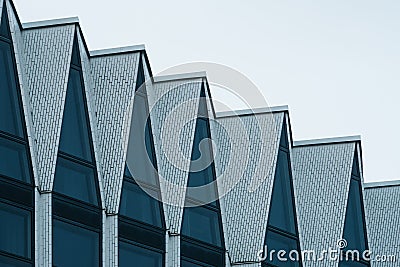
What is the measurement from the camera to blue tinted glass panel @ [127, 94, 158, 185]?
39781 mm

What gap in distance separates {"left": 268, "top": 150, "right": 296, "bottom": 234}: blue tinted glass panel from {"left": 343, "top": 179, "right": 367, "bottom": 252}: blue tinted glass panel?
2.18 m

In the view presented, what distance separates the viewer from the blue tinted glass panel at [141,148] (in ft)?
131

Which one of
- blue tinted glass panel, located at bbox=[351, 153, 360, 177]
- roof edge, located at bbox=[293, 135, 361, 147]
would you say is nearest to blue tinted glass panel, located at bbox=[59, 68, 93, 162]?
roof edge, located at bbox=[293, 135, 361, 147]

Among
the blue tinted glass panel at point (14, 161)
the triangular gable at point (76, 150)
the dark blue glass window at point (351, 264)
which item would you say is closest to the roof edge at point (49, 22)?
the triangular gable at point (76, 150)

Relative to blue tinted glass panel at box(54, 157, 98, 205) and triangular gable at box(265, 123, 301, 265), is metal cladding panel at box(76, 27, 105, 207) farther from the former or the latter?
triangular gable at box(265, 123, 301, 265)

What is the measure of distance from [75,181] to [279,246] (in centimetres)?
757

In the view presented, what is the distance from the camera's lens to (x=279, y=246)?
139ft

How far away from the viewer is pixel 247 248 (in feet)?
137

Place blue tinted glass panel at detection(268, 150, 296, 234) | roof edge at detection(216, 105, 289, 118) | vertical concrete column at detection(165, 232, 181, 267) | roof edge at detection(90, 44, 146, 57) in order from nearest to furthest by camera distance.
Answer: vertical concrete column at detection(165, 232, 181, 267) < roof edge at detection(90, 44, 146, 57) < blue tinted glass panel at detection(268, 150, 296, 234) < roof edge at detection(216, 105, 289, 118)

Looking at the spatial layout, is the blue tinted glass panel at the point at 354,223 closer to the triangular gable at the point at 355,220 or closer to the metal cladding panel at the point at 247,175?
the triangular gable at the point at 355,220

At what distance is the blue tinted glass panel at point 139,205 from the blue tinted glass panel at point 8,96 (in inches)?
148

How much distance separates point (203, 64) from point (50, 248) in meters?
10.6

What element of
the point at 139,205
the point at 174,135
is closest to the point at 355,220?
the point at 174,135

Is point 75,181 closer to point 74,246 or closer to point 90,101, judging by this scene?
point 74,246
